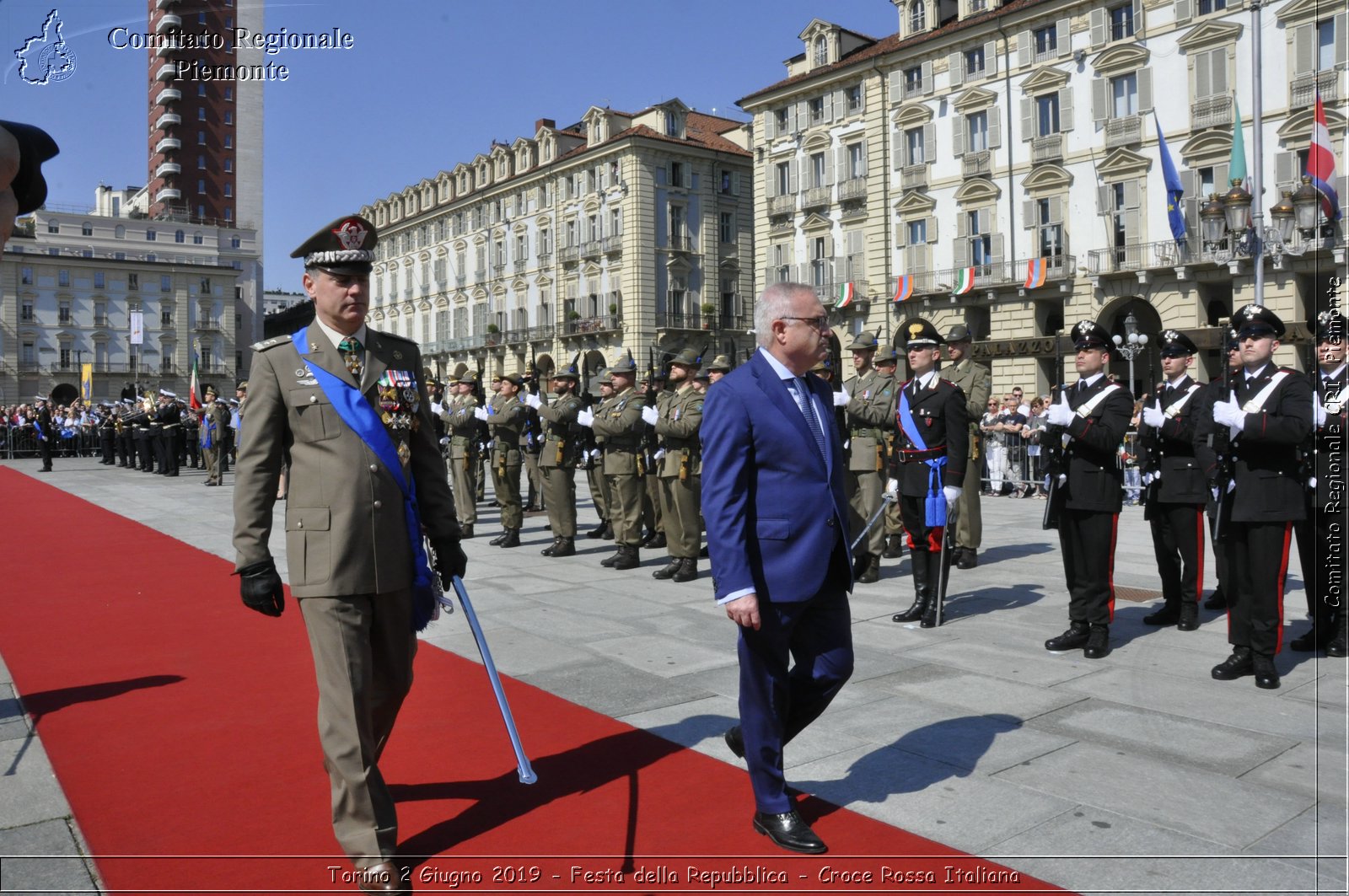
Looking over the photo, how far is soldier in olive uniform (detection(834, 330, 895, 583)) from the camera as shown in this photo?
928cm

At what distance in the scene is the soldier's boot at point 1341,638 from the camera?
643 cm

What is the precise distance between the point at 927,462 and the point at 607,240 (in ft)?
163

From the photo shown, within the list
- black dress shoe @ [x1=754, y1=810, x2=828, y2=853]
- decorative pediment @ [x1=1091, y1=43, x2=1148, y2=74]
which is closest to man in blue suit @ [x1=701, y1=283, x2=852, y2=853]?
black dress shoe @ [x1=754, y1=810, x2=828, y2=853]

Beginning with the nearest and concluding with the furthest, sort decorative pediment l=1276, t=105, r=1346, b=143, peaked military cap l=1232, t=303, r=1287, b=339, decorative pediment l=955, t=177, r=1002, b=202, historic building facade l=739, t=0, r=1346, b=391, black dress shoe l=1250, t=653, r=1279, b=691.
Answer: black dress shoe l=1250, t=653, r=1279, b=691 → peaked military cap l=1232, t=303, r=1287, b=339 → decorative pediment l=1276, t=105, r=1346, b=143 → historic building facade l=739, t=0, r=1346, b=391 → decorative pediment l=955, t=177, r=1002, b=202

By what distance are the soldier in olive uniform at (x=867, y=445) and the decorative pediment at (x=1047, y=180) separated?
2823cm

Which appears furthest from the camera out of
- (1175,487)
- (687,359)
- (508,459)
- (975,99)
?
(975,99)

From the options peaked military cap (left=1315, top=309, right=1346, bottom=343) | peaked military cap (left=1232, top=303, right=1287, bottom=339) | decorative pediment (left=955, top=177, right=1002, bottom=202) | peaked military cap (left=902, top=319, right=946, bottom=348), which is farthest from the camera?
decorative pediment (left=955, top=177, right=1002, bottom=202)

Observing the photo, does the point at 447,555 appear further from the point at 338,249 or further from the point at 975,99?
the point at 975,99

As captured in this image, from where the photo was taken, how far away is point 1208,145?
3119 cm

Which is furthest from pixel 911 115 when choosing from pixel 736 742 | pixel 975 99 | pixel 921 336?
pixel 736 742

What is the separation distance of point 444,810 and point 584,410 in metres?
7.54

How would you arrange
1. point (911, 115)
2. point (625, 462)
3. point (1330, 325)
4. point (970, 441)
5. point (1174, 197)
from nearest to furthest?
point (1330, 325) < point (970, 441) < point (625, 462) < point (1174, 197) < point (911, 115)

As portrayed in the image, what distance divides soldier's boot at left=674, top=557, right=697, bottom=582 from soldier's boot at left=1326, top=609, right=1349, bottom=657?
4.96m

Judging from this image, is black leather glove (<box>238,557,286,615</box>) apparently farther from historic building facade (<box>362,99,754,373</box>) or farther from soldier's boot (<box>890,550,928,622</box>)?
historic building facade (<box>362,99,754,373</box>)
